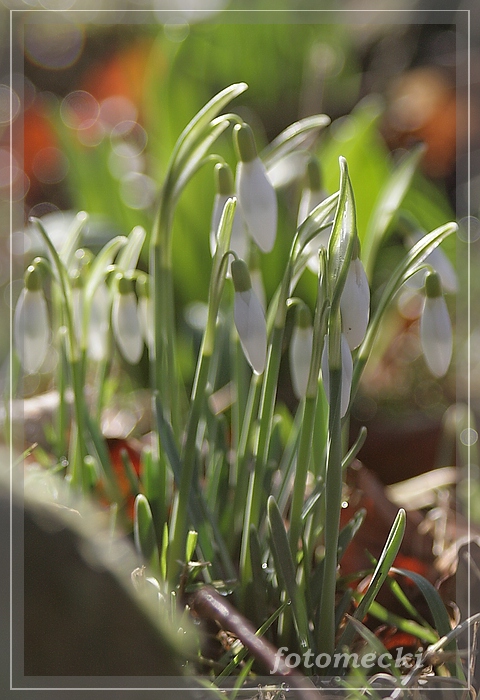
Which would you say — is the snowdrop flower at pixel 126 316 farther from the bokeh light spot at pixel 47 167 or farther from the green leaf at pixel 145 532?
the bokeh light spot at pixel 47 167

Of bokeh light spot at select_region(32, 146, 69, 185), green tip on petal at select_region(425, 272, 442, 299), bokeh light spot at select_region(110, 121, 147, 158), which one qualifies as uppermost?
bokeh light spot at select_region(110, 121, 147, 158)

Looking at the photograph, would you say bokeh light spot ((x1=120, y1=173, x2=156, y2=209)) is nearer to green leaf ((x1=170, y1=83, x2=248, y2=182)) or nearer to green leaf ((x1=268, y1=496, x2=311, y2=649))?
green leaf ((x1=170, y1=83, x2=248, y2=182))

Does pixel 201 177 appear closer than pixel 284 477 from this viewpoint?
No

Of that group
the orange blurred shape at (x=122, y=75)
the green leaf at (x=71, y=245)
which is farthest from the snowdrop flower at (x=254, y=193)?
the orange blurred shape at (x=122, y=75)

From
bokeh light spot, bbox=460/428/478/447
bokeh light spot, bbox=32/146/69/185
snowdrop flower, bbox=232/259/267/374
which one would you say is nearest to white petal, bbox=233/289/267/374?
snowdrop flower, bbox=232/259/267/374

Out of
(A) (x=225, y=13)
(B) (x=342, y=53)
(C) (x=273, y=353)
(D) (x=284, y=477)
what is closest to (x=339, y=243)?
(C) (x=273, y=353)

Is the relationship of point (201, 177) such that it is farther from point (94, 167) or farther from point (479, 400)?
point (479, 400)
